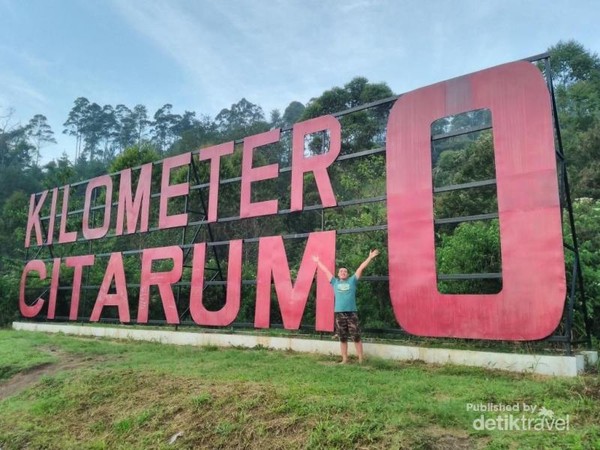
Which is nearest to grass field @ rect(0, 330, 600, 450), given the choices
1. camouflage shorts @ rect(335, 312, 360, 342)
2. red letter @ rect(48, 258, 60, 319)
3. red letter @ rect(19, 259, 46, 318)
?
camouflage shorts @ rect(335, 312, 360, 342)

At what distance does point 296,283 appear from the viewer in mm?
8734

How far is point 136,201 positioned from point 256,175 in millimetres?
4049

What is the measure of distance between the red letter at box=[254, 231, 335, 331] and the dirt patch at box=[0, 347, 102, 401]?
9.93ft

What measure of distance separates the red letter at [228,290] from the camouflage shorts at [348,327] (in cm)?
319

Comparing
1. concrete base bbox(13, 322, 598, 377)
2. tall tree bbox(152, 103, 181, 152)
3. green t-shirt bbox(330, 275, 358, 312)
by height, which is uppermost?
tall tree bbox(152, 103, 181, 152)

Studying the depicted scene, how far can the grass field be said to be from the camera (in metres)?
3.72

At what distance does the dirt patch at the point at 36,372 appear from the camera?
22.5 ft

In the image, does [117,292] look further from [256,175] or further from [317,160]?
[317,160]

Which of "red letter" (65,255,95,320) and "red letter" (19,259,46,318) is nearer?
"red letter" (65,255,95,320)

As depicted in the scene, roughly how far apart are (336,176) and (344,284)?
13.5 m

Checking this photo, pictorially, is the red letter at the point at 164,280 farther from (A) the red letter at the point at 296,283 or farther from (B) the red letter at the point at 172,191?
(A) the red letter at the point at 296,283

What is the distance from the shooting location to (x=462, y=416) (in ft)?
12.8

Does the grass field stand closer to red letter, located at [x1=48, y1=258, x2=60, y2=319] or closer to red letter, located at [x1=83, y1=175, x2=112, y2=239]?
red letter, located at [x1=83, y1=175, x2=112, y2=239]

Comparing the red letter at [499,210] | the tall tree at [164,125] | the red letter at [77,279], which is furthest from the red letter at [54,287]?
the tall tree at [164,125]
